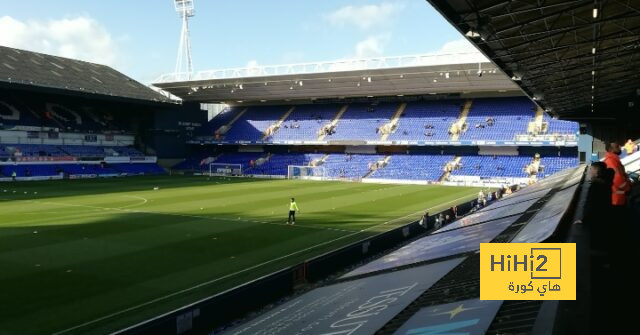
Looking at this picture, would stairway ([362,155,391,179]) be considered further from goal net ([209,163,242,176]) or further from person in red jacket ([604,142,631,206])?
person in red jacket ([604,142,631,206])

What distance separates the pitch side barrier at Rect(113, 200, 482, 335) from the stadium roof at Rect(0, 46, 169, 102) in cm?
4181

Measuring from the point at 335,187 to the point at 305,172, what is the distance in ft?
46.3

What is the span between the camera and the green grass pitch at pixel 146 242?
1216cm

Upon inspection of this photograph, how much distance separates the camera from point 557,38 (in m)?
12.4

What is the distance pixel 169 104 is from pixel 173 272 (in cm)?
5038

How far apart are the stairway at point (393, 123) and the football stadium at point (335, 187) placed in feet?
0.68

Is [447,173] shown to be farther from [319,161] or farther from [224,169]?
[224,169]

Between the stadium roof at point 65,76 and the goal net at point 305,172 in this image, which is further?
the goal net at point 305,172

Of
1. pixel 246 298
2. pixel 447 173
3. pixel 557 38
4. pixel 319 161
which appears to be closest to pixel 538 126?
pixel 447 173

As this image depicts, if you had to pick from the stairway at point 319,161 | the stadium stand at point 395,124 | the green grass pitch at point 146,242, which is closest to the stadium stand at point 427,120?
the stadium stand at point 395,124

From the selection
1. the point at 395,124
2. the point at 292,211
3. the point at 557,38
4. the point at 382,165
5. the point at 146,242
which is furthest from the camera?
the point at 395,124

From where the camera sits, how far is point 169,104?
204 ft

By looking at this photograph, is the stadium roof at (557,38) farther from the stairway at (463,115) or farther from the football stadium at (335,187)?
the stairway at (463,115)

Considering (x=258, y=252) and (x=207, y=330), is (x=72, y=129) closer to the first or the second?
(x=258, y=252)
